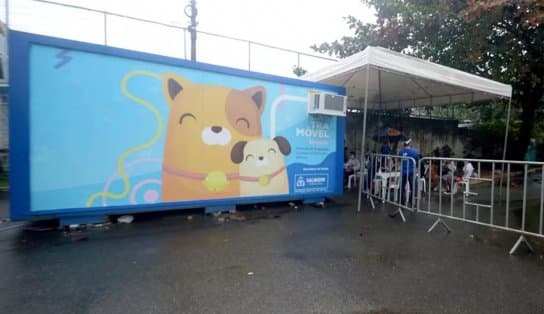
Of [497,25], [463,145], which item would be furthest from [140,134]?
[463,145]

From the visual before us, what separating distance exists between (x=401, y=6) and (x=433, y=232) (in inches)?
302

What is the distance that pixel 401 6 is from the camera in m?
9.14

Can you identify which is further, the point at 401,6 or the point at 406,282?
the point at 401,6

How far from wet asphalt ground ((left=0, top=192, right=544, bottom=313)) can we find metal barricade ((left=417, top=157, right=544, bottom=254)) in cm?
42

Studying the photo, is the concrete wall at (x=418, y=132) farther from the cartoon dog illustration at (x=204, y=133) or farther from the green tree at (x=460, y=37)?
the cartoon dog illustration at (x=204, y=133)

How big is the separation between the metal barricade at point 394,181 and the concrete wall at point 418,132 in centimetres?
418

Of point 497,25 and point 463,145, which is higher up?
point 497,25

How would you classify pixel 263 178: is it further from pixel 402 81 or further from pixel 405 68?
pixel 402 81

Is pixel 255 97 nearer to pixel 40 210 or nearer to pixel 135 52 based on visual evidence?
pixel 135 52

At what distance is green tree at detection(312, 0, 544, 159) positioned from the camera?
867 centimetres

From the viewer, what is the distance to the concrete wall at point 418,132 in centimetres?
1181

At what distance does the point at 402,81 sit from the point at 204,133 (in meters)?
6.73

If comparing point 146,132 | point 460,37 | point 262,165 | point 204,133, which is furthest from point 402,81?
point 146,132

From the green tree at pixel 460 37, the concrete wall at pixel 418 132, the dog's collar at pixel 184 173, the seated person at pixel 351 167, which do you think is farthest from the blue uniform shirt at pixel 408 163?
the concrete wall at pixel 418 132
